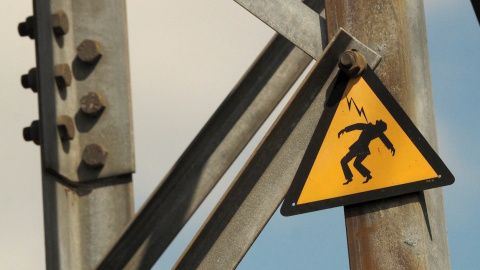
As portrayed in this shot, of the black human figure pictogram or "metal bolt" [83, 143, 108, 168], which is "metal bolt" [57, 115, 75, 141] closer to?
"metal bolt" [83, 143, 108, 168]

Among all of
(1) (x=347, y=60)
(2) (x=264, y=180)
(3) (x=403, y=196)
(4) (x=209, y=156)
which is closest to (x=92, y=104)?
(4) (x=209, y=156)

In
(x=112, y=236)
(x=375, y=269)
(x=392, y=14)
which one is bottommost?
(x=112, y=236)

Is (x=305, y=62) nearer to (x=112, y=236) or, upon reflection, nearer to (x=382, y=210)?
(x=112, y=236)

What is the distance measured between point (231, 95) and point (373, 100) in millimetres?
1525

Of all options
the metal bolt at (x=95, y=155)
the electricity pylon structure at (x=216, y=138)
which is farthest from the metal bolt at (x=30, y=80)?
the metal bolt at (x=95, y=155)

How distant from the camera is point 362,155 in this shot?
143 inches

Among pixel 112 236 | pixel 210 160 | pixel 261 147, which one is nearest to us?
pixel 261 147

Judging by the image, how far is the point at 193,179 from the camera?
490 centimetres

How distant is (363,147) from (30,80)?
1851 mm

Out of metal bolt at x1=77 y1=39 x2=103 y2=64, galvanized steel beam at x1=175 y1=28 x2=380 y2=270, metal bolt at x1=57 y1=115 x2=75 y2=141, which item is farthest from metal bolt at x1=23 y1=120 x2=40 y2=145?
galvanized steel beam at x1=175 y1=28 x2=380 y2=270

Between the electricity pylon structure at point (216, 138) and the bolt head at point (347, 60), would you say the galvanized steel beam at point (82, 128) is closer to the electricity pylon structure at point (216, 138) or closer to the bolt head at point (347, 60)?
the electricity pylon structure at point (216, 138)

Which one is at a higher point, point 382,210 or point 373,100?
point 373,100

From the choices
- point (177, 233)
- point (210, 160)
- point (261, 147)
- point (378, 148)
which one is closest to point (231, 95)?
point (210, 160)

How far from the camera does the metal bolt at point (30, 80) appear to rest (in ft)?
16.0
